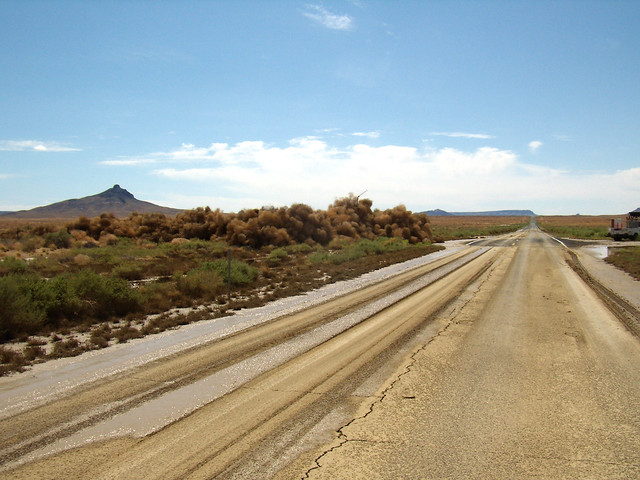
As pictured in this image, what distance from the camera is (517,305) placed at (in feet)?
44.9

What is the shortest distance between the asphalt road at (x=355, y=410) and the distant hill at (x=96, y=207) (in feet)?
510

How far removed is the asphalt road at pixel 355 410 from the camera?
455 centimetres

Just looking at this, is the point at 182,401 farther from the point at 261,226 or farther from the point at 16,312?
the point at 261,226

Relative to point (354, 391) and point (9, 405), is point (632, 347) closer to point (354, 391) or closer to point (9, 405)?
point (354, 391)

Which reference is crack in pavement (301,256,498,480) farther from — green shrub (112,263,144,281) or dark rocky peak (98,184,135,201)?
dark rocky peak (98,184,135,201)

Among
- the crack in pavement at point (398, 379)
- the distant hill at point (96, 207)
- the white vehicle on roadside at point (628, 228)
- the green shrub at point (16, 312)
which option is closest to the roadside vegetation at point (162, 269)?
the green shrub at point (16, 312)

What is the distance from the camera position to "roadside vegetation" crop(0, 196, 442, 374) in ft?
35.4

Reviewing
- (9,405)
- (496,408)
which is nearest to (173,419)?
(9,405)

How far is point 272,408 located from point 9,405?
11.0 ft

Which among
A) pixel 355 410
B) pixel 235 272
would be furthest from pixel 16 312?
pixel 235 272

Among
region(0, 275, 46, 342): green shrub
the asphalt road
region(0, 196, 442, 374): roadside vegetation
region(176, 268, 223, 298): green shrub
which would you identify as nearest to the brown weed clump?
region(0, 196, 442, 374): roadside vegetation

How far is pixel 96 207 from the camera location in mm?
166250

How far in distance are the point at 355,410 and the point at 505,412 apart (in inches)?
71.0

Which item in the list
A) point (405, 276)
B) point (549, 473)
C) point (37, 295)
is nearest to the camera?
point (549, 473)
